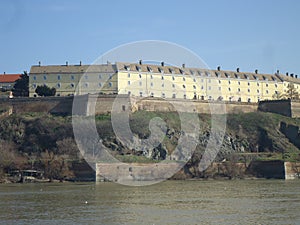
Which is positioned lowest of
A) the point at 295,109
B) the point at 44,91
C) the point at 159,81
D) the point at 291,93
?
the point at 295,109

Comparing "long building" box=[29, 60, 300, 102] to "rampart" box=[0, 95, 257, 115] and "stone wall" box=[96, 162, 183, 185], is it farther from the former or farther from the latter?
"stone wall" box=[96, 162, 183, 185]

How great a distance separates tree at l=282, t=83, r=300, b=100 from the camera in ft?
287

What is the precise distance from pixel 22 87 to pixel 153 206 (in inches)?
1853

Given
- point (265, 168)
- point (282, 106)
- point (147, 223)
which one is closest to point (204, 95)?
point (282, 106)

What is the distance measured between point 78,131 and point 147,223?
3711 centimetres

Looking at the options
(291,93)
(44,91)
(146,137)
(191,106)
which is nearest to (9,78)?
(44,91)

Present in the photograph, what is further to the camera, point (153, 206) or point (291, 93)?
point (291, 93)

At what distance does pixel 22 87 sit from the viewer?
77.4 m

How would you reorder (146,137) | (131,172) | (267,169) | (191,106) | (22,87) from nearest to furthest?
(131,172) → (267,169) → (146,137) → (191,106) → (22,87)

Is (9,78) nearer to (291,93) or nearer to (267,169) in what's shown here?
(291,93)

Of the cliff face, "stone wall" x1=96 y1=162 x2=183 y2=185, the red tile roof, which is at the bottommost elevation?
"stone wall" x1=96 y1=162 x2=183 y2=185

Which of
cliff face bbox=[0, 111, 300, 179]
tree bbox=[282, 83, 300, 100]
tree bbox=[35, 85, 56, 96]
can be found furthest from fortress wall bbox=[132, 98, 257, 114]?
tree bbox=[35, 85, 56, 96]

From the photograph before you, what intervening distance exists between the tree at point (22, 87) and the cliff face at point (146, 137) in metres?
8.64

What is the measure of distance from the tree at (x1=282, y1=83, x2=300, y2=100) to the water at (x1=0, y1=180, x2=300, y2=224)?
139 ft
